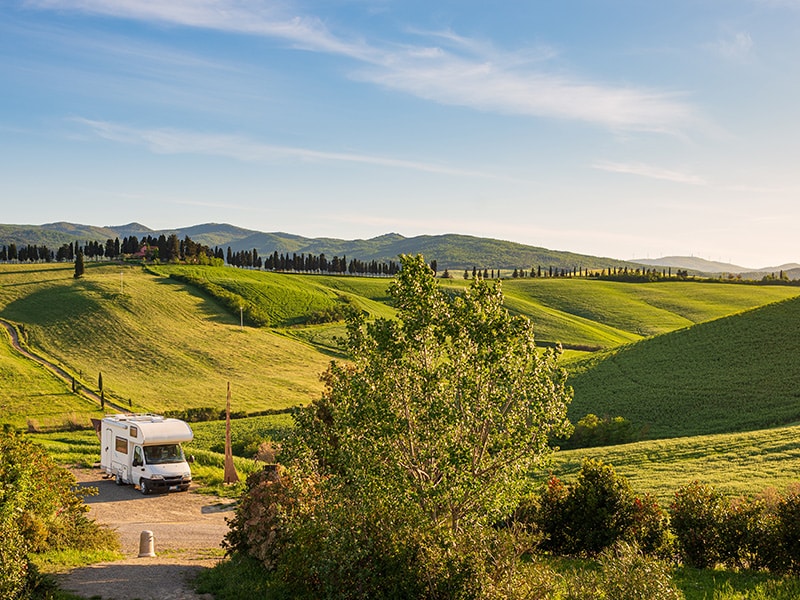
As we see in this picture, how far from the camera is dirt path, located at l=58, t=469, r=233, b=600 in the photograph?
1602 centimetres

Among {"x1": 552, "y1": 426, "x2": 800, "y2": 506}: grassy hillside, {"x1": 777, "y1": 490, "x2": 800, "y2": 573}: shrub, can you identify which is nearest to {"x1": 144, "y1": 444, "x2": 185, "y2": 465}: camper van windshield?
{"x1": 552, "y1": 426, "x2": 800, "y2": 506}: grassy hillside

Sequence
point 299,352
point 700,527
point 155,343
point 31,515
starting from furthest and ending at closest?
point 299,352 < point 155,343 < point 31,515 < point 700,527

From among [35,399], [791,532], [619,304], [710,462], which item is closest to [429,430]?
[791,532]

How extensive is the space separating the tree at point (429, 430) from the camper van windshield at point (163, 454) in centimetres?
2072

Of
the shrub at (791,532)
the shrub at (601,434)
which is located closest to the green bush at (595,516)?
the shrub at (791,532)

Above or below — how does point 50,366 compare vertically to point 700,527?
below

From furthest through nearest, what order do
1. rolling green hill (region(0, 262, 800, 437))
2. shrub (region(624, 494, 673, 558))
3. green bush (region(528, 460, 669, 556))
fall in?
rolling green hill (region(0, 262, 800, 437))
green bush (region(528, 460, 669, 556))
shrub (region(624, 494, 673, 558))

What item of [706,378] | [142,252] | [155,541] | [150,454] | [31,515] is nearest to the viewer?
[31,515]

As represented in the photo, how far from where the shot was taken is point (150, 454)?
33.4m

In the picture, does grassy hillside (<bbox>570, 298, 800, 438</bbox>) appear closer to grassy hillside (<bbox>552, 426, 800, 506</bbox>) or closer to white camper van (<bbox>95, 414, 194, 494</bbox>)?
grassy hillside (<bbox>552, 426, 800, 506</bbox>)

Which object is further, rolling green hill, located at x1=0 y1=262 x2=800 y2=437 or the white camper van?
rolling green hill, located at x1=0 y1=262 x2=800 y2=437

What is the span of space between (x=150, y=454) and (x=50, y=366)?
49569mm

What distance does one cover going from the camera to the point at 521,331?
14594 millimetres

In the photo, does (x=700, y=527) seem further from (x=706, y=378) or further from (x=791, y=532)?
(x=706, y=378)
